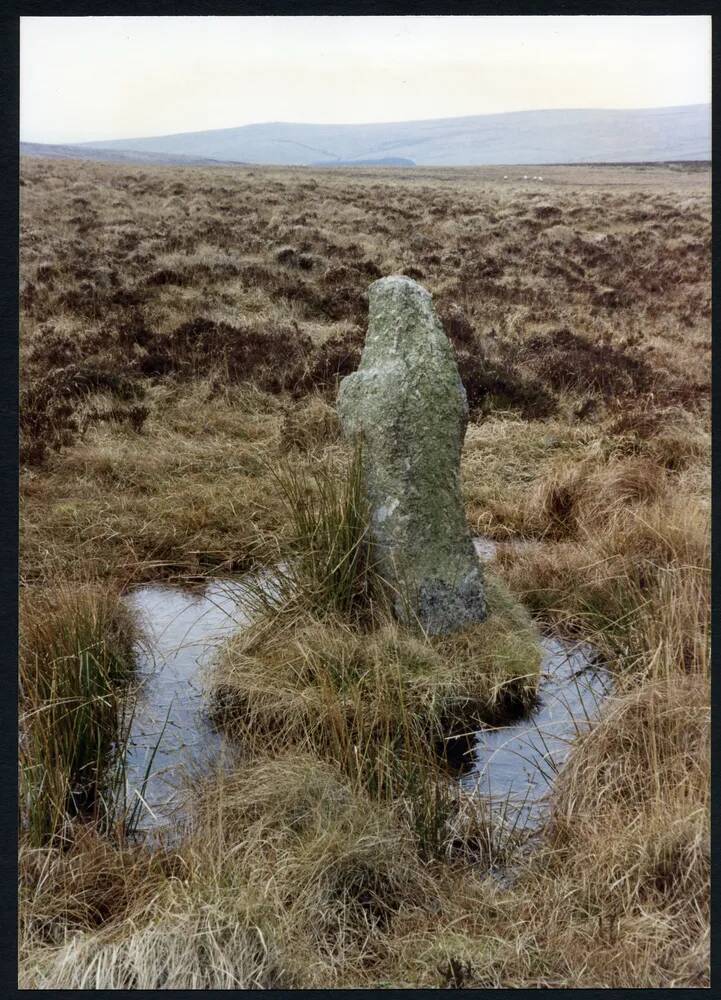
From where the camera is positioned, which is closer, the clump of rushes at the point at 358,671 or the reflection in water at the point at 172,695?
the clump of rushes at the point at 358,671

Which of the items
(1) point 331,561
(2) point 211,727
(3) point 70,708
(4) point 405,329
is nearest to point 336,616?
(1) point 331,561

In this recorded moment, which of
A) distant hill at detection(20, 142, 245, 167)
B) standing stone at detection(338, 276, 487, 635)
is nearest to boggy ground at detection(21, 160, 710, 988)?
standing stone at detection(338, 276, 487, 635)

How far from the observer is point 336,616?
515cm

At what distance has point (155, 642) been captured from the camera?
212 inches

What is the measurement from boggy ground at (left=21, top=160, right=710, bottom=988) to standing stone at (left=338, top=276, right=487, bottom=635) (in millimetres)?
303

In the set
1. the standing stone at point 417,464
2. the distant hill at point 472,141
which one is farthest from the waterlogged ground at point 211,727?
the distant hill at point 472,141

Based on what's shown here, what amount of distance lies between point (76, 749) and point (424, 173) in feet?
160

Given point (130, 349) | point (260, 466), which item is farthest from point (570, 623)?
point (130, 349)

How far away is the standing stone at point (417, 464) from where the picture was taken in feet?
17.4

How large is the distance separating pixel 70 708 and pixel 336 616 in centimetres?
138

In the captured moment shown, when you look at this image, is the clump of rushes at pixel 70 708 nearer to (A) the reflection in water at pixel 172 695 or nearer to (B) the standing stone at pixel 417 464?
(A) the reflection in water at pixel 172 695

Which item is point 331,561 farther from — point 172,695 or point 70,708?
point 70,708

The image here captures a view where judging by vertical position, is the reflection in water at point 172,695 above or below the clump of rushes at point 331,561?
below

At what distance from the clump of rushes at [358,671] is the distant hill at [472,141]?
811 centimetres
